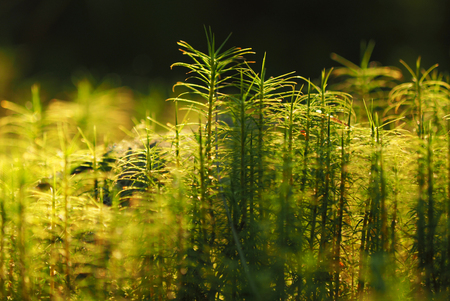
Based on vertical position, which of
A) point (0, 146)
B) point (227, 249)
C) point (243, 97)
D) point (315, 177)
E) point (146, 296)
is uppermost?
point (243, 97)

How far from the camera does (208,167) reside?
108cm

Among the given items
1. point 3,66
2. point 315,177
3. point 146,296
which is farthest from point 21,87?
point 315,177

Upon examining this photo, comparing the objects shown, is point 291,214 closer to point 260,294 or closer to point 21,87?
point 260,294

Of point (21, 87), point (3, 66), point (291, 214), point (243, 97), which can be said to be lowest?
point (291, 214)

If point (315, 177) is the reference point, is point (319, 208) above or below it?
below

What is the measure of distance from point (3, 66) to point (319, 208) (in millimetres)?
4209

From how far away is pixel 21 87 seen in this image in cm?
363

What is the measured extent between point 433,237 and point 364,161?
0.32m

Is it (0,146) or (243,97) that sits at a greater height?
(243,97)

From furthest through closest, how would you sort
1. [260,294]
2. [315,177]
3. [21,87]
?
1. [21,87]
2. [315,177]
3. [260,294]

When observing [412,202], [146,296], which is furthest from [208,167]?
[412,202]

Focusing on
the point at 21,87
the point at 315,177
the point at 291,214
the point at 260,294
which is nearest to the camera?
the point at 260,294

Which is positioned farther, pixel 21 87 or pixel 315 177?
pixel 21 87

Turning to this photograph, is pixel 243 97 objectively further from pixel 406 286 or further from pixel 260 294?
pixel 406 286
